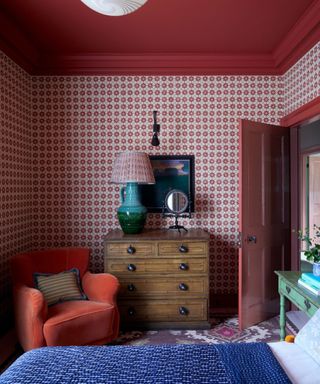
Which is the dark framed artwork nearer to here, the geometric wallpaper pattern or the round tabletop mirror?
the geometric wallpaper pattern

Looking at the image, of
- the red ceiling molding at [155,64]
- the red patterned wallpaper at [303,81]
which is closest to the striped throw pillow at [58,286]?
the red ceiling molding at [155,64]

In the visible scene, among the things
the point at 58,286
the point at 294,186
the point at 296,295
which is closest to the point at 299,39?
the point at 294,186

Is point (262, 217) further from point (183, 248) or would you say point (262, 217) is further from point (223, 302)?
point (223, 302)

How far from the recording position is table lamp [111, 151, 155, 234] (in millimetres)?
3504

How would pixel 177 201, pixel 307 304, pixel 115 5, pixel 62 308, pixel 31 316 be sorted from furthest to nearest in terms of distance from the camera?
pixel 177 201 < pixel 62 308 < pixel 31 316 < pixel 307 304 < pixel 115 5

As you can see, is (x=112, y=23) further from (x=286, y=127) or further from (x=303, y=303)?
(x=303, y=303)

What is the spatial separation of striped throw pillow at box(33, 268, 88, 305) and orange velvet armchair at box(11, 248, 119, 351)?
57 mm

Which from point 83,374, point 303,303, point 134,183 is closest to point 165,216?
point 134,183

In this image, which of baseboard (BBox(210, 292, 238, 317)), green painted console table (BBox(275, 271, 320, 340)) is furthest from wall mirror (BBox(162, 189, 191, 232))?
green painted console table (BBox(275, 271, 320, 340))

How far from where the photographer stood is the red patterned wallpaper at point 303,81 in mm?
3211

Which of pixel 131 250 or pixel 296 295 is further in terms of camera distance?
pixel 131 250

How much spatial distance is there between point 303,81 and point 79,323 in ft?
10.3

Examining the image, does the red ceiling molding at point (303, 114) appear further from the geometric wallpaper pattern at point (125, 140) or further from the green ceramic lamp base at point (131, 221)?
the green ceramic lamp base at point (131, 221)

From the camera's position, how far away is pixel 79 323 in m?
2.76
